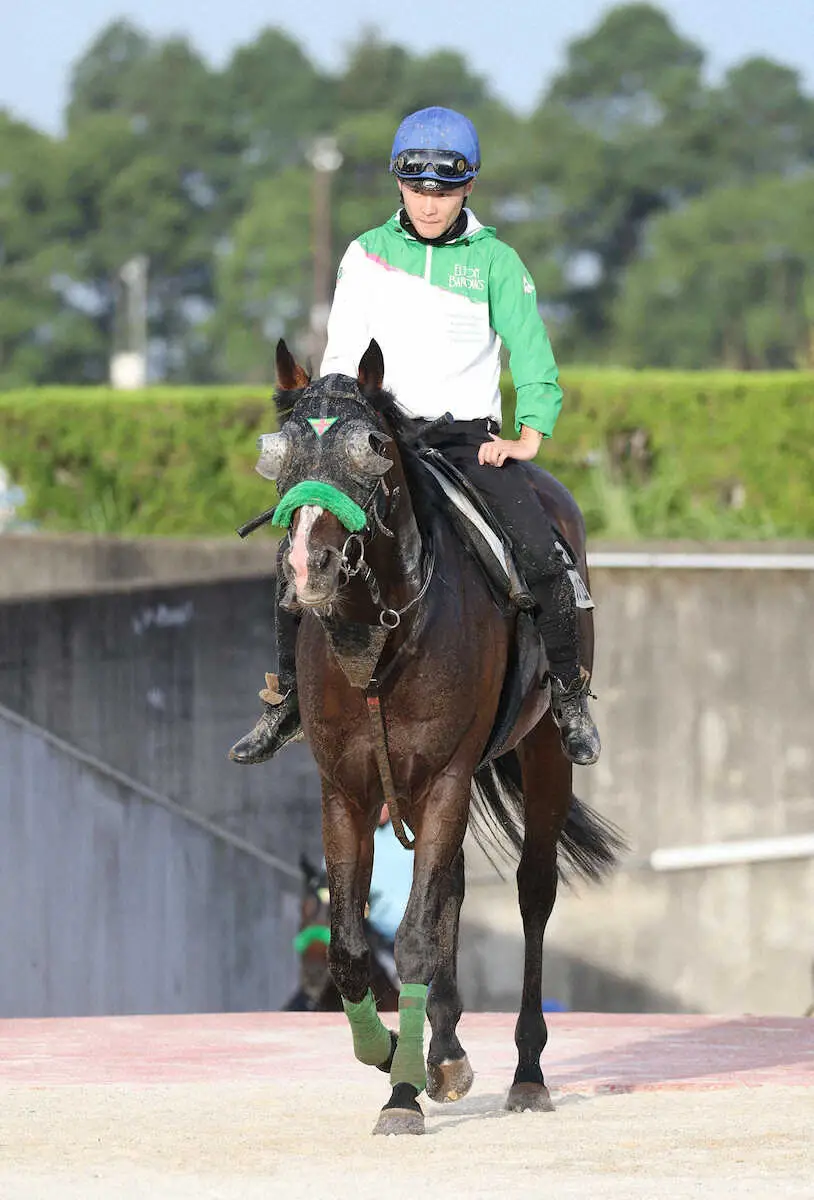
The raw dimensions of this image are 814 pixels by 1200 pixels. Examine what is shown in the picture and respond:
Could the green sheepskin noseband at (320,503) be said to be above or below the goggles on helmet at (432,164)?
below

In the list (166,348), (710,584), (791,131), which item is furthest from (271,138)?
(710,584)

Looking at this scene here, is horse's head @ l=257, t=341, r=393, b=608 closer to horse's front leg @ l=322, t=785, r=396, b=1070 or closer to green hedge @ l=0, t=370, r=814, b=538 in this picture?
horse's front leg @ l=322, t=785, r=396, b=1070

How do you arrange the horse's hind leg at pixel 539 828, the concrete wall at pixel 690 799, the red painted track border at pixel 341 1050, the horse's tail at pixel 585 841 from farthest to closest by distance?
the concrete wall at pixel 690 799 < the horse's tail at pixel 585 841 < the red painted track border at pixel 341 1050 < the horse's hind leg at pixel 539 828

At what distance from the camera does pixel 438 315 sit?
8469mm

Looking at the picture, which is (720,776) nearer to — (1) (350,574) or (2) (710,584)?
(2) (710,584)

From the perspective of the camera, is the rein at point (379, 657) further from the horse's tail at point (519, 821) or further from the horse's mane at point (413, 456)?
the horse's tail at point (519, 821)

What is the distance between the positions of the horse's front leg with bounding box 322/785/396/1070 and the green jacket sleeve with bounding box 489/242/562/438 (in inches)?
58.6

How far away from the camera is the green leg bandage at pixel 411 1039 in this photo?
313 inches

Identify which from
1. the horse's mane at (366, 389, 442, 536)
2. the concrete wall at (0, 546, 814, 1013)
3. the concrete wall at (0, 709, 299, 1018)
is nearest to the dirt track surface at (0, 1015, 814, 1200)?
the horse's mane at (366, 389, 442, 536)

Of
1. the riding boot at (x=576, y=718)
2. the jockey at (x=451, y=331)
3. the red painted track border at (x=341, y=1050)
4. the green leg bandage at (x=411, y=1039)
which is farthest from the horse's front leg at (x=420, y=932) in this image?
the red painted track border at (x=341, y=1050)

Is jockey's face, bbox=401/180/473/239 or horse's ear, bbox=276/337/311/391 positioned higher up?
jockey's face, bbox=401/180/473/239

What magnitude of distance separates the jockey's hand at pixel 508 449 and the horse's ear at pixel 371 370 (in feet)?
3.06

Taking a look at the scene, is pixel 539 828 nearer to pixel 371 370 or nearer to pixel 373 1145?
pixel 373 1145

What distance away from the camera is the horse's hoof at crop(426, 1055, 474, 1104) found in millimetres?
8750
